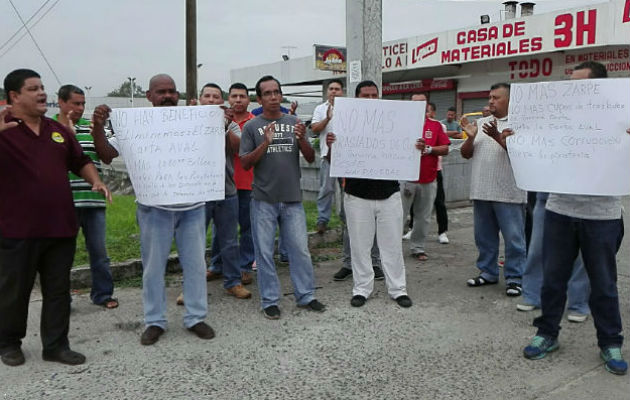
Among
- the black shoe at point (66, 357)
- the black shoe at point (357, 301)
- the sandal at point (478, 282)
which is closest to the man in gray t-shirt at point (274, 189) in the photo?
the black shoe at point (357, 301)

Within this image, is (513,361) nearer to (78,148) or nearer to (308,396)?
(308,396)

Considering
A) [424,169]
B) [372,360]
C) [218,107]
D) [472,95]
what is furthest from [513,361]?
[472,95]

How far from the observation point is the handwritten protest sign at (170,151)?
4.07 m

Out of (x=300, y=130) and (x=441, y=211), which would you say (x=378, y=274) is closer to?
(x=300, y=130)

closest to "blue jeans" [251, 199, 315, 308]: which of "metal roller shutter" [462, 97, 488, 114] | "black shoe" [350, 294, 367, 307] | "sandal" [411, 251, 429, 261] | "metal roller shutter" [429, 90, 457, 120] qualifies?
"black shoe" [350, 294, 367, 307]

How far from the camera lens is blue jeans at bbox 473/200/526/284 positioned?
526 centimetres

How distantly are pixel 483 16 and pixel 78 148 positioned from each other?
73.7 ft

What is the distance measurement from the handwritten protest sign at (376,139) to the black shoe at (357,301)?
1.08 metres

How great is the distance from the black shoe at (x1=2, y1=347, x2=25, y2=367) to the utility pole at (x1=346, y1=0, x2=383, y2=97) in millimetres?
4718

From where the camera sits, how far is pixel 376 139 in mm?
4977

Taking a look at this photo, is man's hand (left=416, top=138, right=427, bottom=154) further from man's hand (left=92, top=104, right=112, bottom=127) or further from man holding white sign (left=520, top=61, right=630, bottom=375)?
man's hand (left=92, top=104, right=112, bottom=127)

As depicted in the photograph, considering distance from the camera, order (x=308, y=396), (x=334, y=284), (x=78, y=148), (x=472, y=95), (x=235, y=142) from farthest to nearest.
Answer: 1. (x=472, y=95)
2. (x=334, y=284)
3. (x=235, y=142)
4. (x=78, y=148)
5. (x=308, y=396)

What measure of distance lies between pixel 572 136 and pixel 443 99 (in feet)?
68.9

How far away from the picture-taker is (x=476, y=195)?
5.37 metres
